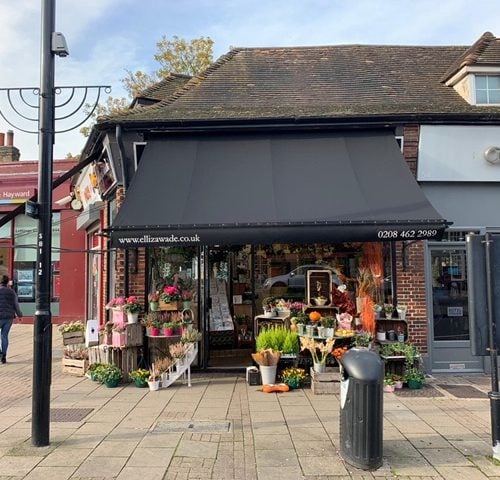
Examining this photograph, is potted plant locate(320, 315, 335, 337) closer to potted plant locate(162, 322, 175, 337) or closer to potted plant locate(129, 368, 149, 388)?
potted plant locate(162, 322, 175, 337)

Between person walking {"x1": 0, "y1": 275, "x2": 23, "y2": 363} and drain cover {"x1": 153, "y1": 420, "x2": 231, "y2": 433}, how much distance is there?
603 centimetres

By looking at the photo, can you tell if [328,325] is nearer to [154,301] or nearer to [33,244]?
[154,301]

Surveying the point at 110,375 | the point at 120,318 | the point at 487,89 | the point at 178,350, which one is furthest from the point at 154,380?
the point at 487,89

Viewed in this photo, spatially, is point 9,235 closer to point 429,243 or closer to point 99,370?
point 99,370

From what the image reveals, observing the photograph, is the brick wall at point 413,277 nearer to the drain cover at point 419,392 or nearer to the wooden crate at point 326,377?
the drain cover at point 419,392

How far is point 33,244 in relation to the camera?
17.8 meters

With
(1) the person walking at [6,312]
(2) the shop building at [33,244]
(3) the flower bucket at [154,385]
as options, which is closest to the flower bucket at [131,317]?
(3) the flower bucket at [154,385]

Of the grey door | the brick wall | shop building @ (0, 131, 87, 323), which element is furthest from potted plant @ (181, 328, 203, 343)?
shop building @ (0, 131, 87, 323)

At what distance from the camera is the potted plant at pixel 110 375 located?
26.6ft

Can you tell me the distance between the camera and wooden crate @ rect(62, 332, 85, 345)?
9963 millimetres

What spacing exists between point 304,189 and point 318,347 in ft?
8.35

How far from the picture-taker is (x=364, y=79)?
1097 centimetres

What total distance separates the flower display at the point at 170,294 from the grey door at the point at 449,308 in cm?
466

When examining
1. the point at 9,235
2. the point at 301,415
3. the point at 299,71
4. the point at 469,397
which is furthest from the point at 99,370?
the point at 9,235
